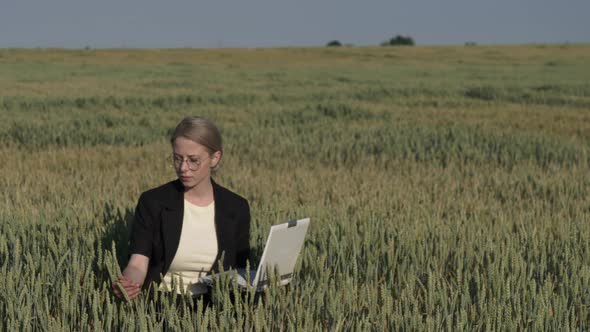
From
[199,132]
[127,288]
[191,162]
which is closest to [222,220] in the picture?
[191,162]

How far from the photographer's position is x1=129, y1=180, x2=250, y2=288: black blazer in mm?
3031

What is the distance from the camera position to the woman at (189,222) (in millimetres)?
2932

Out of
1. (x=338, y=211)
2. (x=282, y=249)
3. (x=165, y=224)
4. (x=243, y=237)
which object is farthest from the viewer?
(x=338, y=211)

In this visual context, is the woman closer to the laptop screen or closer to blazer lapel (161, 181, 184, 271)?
blazer lapel (161, 181, 184, 271)

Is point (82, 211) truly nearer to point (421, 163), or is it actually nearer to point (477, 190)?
point (477, 190)

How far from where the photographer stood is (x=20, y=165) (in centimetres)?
738

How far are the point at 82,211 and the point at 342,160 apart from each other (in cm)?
439

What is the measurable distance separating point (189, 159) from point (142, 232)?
0.37m

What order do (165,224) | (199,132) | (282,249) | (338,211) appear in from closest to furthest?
(282,249) < (199,132) < (165,224) < (338,211)

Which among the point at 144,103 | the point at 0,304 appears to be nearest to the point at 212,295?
the point at 0,304

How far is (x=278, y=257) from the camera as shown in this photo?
2793 mm

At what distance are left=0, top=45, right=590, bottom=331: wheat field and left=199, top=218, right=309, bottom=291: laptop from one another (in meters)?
0.07

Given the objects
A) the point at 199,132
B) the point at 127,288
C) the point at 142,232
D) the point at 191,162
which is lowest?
the point at 127,288

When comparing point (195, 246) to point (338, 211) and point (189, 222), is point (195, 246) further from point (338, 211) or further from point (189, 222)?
point (338, 211)
